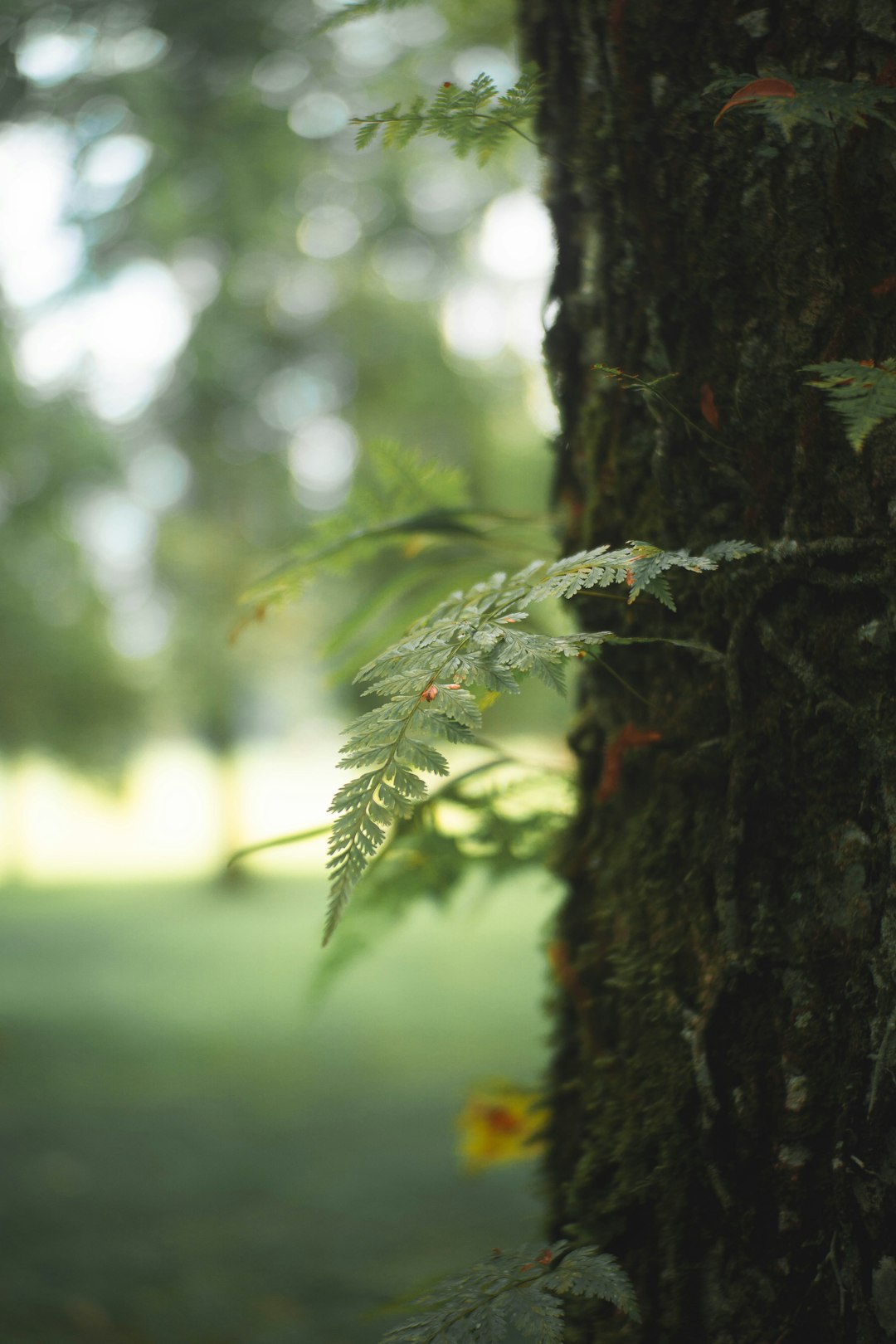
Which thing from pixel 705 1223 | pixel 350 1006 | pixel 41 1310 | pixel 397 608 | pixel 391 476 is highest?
pixel 391 476

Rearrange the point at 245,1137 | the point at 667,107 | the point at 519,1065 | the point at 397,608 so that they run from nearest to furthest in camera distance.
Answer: the point at 667,107 < the point at 397,608 < the point at 245,1137 < the point at 519,1065

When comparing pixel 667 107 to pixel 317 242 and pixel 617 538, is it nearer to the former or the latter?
pixel 617 538

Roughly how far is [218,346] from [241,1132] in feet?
25.0

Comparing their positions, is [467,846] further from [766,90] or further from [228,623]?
[228,623]

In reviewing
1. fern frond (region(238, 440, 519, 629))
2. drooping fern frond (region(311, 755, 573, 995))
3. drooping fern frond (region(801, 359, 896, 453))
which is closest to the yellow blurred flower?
drooping fern frond (region(311, 755, 573, 995))

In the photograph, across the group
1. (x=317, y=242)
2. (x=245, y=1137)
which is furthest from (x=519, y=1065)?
(x=317, y=242)

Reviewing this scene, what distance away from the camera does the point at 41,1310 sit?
11.1 feet

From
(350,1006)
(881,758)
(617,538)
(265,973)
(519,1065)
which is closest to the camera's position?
(881,758)

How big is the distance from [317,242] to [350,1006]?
21.5 ft

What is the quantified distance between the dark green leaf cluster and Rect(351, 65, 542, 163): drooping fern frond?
47.0 inches

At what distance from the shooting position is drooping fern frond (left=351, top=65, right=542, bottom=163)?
1.08m

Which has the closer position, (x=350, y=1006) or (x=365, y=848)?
(x=365, y=848)

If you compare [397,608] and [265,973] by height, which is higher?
[397,608]

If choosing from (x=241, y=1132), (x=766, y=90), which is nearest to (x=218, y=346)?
(x=241, y=1132)
